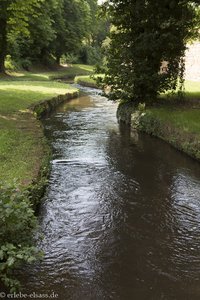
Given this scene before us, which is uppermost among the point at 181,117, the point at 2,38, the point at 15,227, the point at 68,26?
the point at 68,26

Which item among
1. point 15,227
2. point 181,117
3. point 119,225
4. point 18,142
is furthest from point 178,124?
point 15,227

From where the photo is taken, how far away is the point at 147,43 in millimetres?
20625

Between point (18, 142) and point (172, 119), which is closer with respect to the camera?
point (18, 142)

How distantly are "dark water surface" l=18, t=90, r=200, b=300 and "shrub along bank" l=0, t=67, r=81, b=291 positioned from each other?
2.74ft

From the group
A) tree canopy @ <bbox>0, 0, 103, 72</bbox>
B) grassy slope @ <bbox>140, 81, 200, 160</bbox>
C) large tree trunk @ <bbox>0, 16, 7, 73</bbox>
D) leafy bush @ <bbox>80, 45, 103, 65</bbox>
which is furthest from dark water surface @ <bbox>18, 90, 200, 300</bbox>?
leafy bush @ <bbox>80, 45, 103, 65</bbox>

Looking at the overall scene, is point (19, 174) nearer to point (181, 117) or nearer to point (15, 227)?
point (15, 227)

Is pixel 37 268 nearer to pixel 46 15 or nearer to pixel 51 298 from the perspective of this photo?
pixel 51 298

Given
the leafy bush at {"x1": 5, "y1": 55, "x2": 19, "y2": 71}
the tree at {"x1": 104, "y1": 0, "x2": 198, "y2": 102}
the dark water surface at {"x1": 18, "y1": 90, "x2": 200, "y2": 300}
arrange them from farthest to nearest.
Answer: the leafy bush at {"x1": 5, "y1": 55, "x2": 19, "y2": 71}
the tree at {"x1": 104, "y1": 0, "x2": 198, "y2": 102}
the dark water surface at {"x1": 18, "y1": 90, "x2": 200, "y2": 300}

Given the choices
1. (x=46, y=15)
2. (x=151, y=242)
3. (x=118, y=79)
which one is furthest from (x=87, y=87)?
(x=151, y=242)

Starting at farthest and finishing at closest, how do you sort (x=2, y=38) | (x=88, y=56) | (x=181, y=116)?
(x=88, y=56), (x=2, y=38), (x=181, y=116)

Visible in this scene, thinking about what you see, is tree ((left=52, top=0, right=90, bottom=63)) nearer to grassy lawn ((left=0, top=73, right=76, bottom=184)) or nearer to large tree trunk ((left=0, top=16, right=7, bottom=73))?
large tree trunk ((left=0, top=16, right=7, bottom=73))

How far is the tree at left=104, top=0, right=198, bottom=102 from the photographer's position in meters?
20.8

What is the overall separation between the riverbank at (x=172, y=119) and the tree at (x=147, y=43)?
1029 mm

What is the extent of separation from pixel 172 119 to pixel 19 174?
988cm
